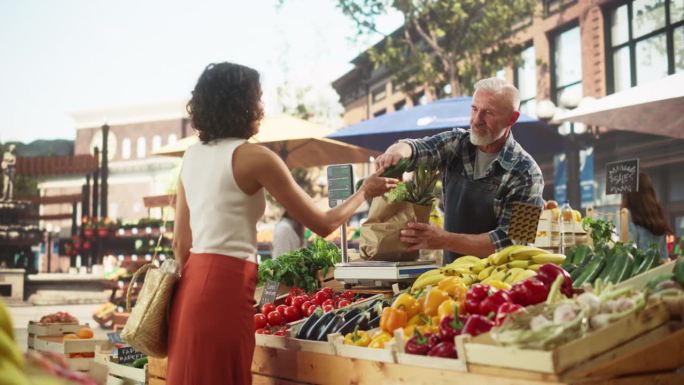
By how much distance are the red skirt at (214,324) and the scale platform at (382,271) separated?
118 cm

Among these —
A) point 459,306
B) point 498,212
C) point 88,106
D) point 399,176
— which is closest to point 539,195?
point 498,212

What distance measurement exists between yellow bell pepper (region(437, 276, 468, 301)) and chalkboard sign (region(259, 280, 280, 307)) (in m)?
1.44

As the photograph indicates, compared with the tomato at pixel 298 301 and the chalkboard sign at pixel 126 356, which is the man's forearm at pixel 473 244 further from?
the chalkboard sign at pixel 126 356

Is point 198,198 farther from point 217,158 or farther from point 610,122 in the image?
point 610,122

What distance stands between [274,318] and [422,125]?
4.90 m

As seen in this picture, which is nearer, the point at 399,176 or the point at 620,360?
the point at 620,360

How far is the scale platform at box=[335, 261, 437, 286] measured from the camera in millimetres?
3744

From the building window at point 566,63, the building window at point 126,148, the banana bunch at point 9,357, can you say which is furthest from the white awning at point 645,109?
the building window at point 126,148

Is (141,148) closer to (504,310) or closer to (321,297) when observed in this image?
(321,297)

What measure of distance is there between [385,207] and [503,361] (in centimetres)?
153

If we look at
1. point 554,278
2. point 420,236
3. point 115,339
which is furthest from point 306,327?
point 115,339

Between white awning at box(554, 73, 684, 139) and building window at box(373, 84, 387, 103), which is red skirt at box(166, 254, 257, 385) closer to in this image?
white awning at box(554, 73, 684, 139)

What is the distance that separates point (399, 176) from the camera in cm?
396

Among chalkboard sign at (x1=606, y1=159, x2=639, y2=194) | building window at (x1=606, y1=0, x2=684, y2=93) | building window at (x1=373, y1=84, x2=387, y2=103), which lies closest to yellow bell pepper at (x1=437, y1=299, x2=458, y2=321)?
chalkboard sign at (x1=606, y1=159, x2=639, y2=194)
